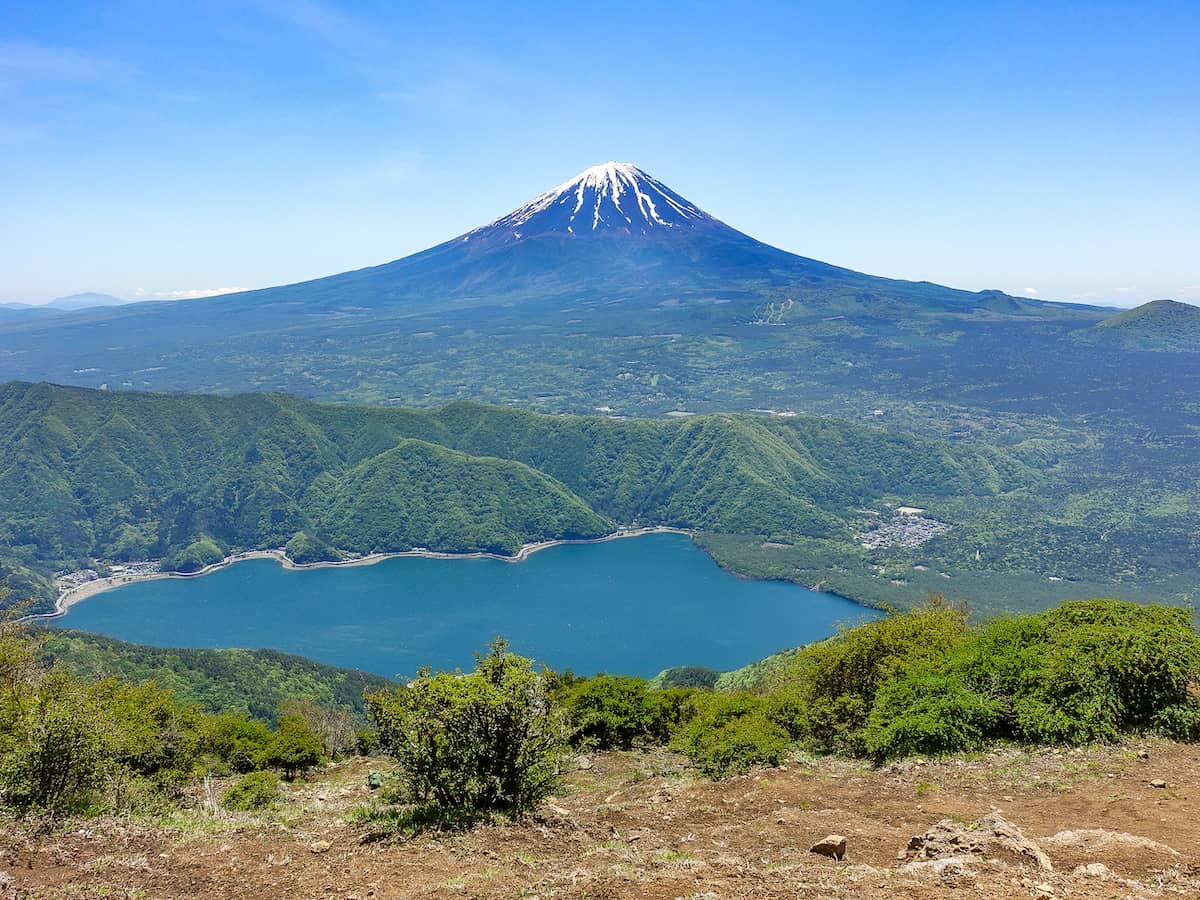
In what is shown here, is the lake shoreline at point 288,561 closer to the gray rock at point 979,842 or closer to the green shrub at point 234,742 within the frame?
the green shrub at point 234,742

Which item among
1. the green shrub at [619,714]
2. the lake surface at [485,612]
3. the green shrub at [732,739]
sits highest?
the green shrub at [732,739]

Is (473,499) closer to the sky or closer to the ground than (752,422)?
closer to the ground

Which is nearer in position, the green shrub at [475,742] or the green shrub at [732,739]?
the green shrub at [475,742]

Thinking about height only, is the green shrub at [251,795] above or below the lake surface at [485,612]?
above

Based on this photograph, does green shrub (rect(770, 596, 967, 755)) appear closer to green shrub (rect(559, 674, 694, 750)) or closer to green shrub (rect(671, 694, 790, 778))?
green shrub (rect(671, 694, 790, 778))

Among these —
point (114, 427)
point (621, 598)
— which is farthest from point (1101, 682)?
point (114, 427)

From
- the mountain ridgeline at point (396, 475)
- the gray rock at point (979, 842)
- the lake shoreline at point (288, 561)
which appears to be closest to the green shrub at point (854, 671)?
the gray rock at point (979, 842)

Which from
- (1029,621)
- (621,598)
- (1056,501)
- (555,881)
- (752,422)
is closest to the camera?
(555,881)

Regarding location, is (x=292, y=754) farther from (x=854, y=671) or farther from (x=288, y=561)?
(x=288, y=561)

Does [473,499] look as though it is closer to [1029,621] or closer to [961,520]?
[961,520]
